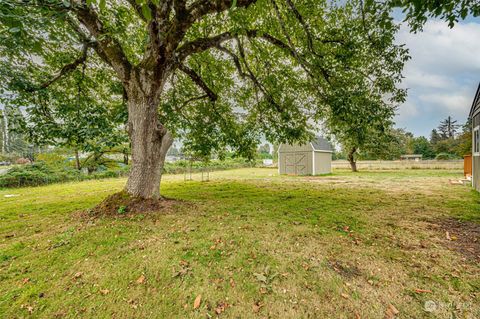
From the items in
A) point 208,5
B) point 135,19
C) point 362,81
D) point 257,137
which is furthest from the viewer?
point 257,137

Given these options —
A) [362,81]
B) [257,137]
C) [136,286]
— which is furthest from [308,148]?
[136,286]

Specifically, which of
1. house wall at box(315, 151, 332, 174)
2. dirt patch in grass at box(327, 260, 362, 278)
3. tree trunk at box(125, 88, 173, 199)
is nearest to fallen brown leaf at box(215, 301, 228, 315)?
dirt patch in grass at box(327, 260, 362, 278)

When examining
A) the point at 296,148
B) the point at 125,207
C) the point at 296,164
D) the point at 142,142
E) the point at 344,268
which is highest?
Result: the point at 296,148

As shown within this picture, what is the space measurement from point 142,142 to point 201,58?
4.31 meters

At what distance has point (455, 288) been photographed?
7.30ft

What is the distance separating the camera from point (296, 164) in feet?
64.6

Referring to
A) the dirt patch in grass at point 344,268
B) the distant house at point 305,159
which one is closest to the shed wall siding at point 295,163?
the distant house at point 305,159

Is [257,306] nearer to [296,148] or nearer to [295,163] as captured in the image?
[296,148]

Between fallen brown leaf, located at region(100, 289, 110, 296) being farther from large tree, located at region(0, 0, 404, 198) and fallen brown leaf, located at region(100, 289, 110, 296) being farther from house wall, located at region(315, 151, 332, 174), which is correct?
house wall, located at region(315, 151, 332, 174)

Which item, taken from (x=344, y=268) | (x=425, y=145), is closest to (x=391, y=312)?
(x=344, y=268)

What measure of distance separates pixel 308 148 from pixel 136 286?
60.5 feet

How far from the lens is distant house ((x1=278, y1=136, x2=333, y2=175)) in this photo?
18828mm

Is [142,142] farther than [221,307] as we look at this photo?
Yes

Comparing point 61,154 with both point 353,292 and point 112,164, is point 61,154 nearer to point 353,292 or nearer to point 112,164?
point 112,164
